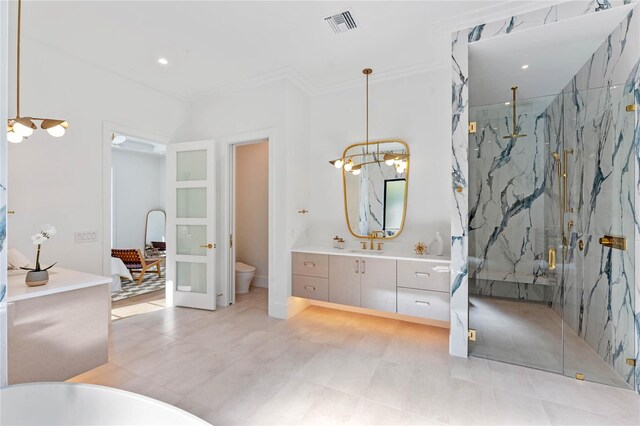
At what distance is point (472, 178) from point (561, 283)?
1.29 m

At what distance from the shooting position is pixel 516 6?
2.40m

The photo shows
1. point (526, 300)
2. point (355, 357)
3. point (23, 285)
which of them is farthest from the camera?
point (526, 300)

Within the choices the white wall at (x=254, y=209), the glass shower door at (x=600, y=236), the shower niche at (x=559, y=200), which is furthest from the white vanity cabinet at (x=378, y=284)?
the white wall at (x=254, y=209)

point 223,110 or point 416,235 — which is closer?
point 416,235

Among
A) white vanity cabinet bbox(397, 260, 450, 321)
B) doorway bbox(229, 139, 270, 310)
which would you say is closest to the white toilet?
doorway bbox(229, 139, 270, 310)

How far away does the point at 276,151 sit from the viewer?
365 cm

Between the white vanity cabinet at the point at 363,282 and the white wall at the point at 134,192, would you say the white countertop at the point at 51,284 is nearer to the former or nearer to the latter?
the white vanity cabinet at the point at 363,282

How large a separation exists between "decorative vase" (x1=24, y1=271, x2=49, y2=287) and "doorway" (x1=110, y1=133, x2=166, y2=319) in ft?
10.8

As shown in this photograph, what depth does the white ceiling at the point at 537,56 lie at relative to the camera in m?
2.37

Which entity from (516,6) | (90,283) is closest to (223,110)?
(90,283)

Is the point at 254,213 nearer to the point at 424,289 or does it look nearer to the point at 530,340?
the point at 424,289

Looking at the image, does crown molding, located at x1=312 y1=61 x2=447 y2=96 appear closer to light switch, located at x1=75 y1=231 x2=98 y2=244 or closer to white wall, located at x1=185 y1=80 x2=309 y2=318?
white wall, located at x1=185 y1=80 x2=309 y2=318

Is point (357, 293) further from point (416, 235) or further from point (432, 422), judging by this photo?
point (432, 422)

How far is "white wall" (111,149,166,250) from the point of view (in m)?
6.87
